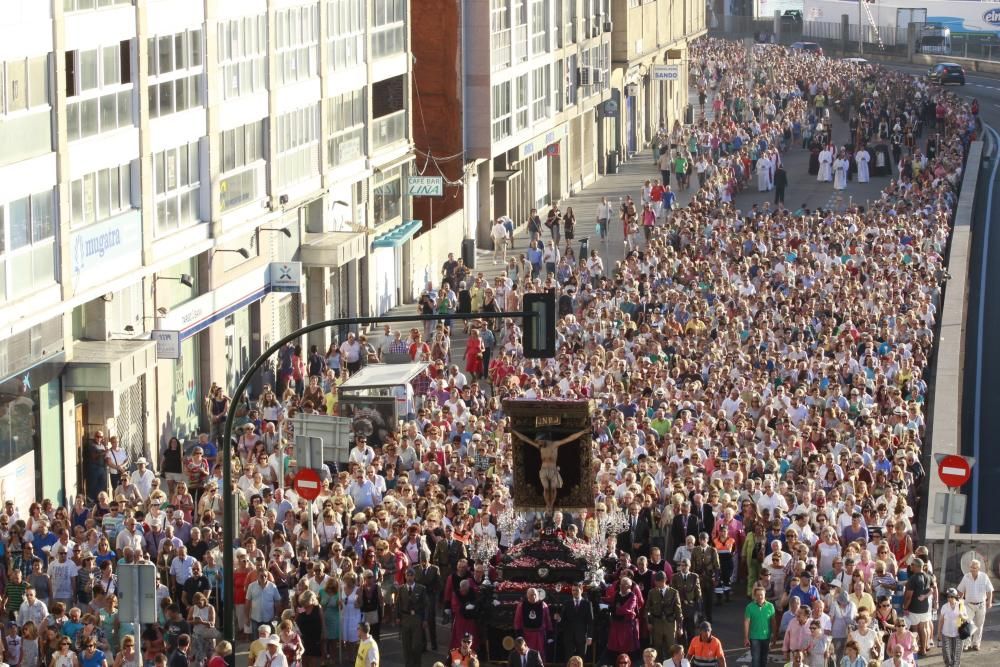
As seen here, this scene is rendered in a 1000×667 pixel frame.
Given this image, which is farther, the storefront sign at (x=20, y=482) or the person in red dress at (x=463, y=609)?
the storefront sign at (x=20, y=482)

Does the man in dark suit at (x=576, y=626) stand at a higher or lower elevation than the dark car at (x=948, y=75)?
lower

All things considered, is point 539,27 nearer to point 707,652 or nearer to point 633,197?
point 633,197

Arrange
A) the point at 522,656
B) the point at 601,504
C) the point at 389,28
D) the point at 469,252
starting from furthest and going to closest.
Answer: the point at 469,252
the point at 389,28
the point at 601,504
the point at 522,656

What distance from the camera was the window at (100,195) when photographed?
34.1 meters

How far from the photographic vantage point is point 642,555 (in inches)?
1053

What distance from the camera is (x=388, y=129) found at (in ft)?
172

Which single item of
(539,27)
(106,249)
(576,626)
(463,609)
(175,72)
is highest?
(175,72)

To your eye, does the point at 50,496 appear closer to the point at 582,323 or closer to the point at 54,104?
the point at 54,104

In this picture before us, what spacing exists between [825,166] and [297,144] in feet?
95.2

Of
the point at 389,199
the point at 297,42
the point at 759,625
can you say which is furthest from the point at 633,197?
the point at 759,625

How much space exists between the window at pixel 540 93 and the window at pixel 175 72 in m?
26.9

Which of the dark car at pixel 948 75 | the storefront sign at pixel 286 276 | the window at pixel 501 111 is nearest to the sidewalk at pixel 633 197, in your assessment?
the window at pixel 501 111

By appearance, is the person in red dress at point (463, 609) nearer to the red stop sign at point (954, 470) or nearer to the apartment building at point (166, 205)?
the red stop sign at point (954, 470)

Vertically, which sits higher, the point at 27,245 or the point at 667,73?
Answer: the point at 27,245
